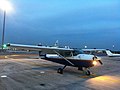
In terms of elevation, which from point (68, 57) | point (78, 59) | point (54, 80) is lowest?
point (54, 80)

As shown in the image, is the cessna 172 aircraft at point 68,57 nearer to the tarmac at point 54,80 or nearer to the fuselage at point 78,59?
the fuselage at point 78,59

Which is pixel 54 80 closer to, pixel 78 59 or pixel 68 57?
pixel 78 59

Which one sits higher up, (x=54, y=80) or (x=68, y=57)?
(x=68, y=57)

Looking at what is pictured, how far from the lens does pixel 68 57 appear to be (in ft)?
55.1

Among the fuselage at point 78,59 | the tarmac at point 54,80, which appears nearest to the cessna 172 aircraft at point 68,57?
the fuselage at point 78,59

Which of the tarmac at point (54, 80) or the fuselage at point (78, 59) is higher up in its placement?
the fuselage at point (78, 59)

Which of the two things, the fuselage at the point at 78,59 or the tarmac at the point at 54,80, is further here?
the fuselage at the point at 78,59

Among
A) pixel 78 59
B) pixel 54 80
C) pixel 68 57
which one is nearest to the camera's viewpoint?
pixel 54 80

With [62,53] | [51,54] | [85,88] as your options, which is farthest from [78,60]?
[85,88]

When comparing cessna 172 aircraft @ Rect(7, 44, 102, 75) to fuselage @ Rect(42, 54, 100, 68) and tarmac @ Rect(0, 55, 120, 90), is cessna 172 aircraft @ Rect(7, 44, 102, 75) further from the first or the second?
tarmac @ Rect(0, 55, 120, 90)

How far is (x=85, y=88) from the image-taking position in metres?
10.2

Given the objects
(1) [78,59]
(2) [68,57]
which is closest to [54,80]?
(1) [78,59]

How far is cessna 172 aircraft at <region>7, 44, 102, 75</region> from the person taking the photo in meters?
15.2

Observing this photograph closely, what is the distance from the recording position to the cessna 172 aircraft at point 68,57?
1522 centimetres
